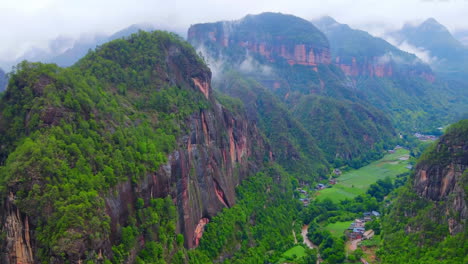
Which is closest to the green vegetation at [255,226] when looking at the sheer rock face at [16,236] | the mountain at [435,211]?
the mountain at [435,211]

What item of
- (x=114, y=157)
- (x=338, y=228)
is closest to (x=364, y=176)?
(x=338, y=228)

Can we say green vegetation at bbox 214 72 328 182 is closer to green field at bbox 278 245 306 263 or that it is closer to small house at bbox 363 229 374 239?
small house at bbox 363 229 374 239

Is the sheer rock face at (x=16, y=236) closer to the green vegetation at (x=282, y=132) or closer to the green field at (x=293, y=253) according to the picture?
the green field at (x=293, y=253)

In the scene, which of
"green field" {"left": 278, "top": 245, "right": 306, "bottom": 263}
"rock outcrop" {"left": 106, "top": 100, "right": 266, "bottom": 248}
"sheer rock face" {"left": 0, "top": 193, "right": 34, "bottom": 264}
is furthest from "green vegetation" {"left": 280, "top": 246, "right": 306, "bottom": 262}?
"sheer rock face" {"left": 0, "top": 193, "right": 34, "bottom": 264}

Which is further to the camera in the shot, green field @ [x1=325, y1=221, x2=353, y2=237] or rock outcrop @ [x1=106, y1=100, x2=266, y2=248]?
green field @ [x1=325, y1=221, x2=353, y2=237]

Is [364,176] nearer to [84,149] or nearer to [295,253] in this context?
[295,253]

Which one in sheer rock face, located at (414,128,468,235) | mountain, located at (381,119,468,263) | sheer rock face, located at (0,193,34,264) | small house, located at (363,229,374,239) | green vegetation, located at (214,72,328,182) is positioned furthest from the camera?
green vegetation, located at (214,72,328,182)

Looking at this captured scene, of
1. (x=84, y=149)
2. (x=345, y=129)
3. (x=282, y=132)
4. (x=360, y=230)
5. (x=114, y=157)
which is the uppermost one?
(x=84, y=149)
